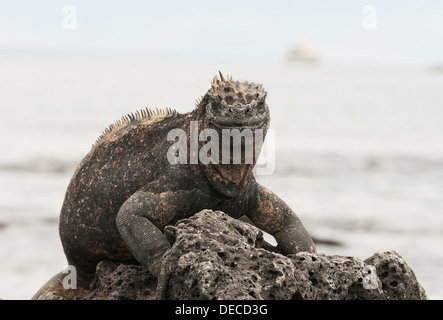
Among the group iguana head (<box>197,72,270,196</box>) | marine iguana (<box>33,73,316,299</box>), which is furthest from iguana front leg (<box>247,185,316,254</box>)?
iguana head (<box>197,72,270,196</box>)

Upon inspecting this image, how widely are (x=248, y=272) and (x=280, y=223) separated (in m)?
1.42

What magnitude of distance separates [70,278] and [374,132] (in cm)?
→ 2489

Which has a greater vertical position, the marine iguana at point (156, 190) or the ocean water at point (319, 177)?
the marine iguana at point (156, 190)

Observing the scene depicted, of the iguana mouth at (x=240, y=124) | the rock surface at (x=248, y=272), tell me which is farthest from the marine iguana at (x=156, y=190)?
the rock surface at (x=248, y=272)

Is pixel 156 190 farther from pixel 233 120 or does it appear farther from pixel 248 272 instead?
pixel 248 272

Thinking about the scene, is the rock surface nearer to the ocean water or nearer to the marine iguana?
the marine iguana

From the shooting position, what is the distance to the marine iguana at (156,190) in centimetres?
479

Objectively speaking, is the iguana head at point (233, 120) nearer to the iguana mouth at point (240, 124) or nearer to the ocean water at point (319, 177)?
the iguana mouth at point (240, 124)

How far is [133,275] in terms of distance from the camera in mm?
5000

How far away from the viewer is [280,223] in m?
5.61

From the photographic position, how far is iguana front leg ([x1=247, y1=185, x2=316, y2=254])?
5512 millimetres

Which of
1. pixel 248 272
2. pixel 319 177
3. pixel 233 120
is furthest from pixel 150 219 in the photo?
pixel 319 177
